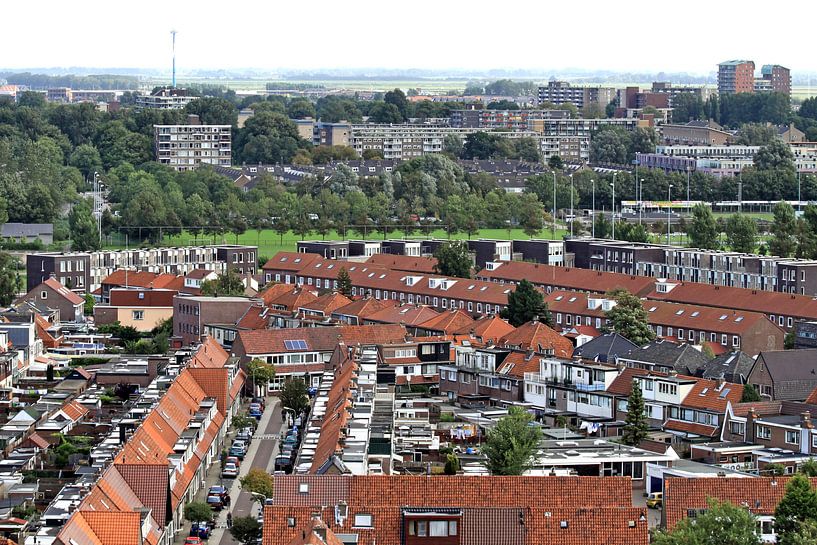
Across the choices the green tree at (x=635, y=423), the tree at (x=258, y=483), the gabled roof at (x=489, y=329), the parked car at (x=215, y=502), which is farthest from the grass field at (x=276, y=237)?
the tree at (x=258, y=483)

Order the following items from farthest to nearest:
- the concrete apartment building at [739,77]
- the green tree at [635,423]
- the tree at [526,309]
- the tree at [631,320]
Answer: the concrete apartment building at [739,77] → the tree at [526,309] → the tree at [631,320] → the green tree at [635,423]

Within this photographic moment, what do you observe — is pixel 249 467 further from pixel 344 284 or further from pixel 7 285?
pixel 7 285

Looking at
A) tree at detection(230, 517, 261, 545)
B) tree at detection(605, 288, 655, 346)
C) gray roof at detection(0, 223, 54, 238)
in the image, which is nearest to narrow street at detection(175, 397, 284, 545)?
tree at detection(230, 517, 261, 545)

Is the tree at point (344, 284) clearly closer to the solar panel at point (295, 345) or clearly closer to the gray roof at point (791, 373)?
the solar panel at point (295, 345)

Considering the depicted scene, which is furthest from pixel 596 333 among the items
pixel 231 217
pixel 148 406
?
pixel 231 217

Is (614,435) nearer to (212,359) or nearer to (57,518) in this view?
(212,359)
